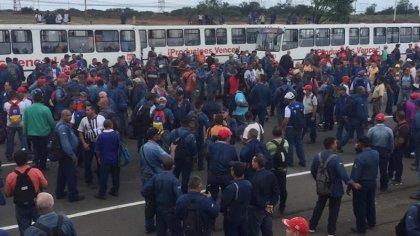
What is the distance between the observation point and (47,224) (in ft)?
19.7

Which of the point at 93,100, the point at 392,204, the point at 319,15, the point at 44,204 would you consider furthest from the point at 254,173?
the point at 319,15

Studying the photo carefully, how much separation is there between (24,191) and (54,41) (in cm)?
1691

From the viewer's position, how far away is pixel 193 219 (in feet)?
22.7

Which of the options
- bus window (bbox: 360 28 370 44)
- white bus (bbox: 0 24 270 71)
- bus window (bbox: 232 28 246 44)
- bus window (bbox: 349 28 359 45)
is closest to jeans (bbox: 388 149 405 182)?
white bus (bbox: 0 24 270 71)

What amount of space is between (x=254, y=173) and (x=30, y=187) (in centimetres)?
318

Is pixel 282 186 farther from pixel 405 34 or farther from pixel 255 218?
pixel 405 34

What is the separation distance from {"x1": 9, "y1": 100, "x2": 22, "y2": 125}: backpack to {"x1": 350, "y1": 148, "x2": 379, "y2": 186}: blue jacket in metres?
7.49

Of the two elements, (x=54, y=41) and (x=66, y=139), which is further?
(x=54, y=41)

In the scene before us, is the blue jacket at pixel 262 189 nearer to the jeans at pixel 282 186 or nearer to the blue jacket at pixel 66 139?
the jeans at pixel 282 186

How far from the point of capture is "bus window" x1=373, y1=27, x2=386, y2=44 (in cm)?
3309

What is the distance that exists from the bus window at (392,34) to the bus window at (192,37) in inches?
496

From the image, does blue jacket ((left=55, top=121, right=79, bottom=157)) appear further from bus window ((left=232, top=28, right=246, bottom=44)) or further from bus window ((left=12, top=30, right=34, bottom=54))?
bus window ((left=232, top=28, right=246, bottom=44))

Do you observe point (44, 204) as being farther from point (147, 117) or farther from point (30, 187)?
point (147, 117)

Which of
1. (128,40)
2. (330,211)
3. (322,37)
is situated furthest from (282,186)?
(322,37)
